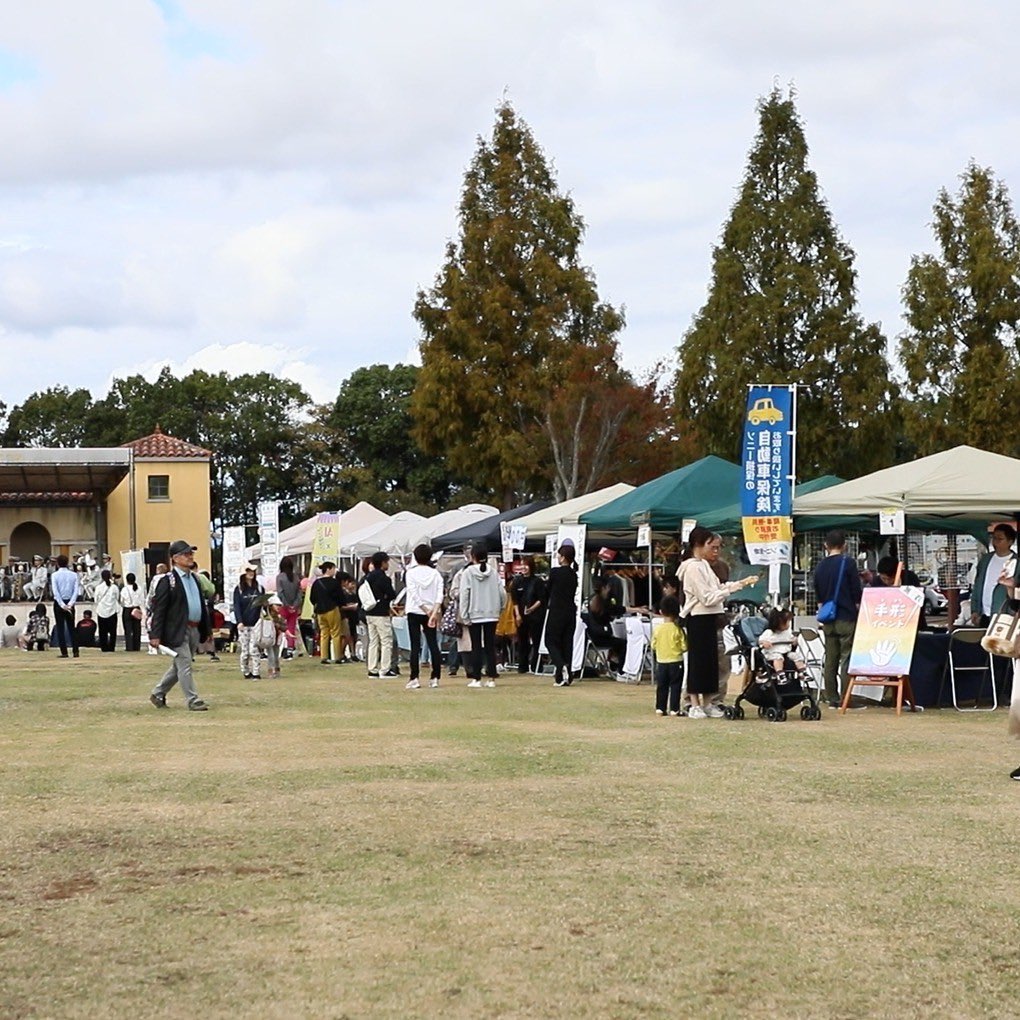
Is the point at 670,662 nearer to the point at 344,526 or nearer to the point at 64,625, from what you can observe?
the point at 64,625

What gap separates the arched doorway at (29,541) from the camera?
70.9 m

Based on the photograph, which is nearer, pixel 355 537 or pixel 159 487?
pixel 355 537

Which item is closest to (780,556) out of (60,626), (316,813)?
(316,813)

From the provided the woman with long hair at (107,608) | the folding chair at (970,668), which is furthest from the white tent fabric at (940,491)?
the woman with long hair at (107,608)

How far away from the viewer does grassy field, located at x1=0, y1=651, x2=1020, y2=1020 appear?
5414 millimetres

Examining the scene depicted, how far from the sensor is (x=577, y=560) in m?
22.9

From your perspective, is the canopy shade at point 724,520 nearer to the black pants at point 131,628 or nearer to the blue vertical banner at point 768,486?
the blue vertical banner at point 768,486

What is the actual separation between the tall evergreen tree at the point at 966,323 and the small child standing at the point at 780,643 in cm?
2290

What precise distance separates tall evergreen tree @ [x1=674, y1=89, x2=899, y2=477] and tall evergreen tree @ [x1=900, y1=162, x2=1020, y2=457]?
4.13 meters

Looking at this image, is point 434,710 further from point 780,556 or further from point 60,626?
point 60,626

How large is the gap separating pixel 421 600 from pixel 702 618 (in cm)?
519

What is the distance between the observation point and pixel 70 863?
25.7 ft

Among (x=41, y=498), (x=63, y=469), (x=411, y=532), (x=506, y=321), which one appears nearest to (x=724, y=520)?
(x=411, y=532)

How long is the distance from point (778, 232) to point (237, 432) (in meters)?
43.5
